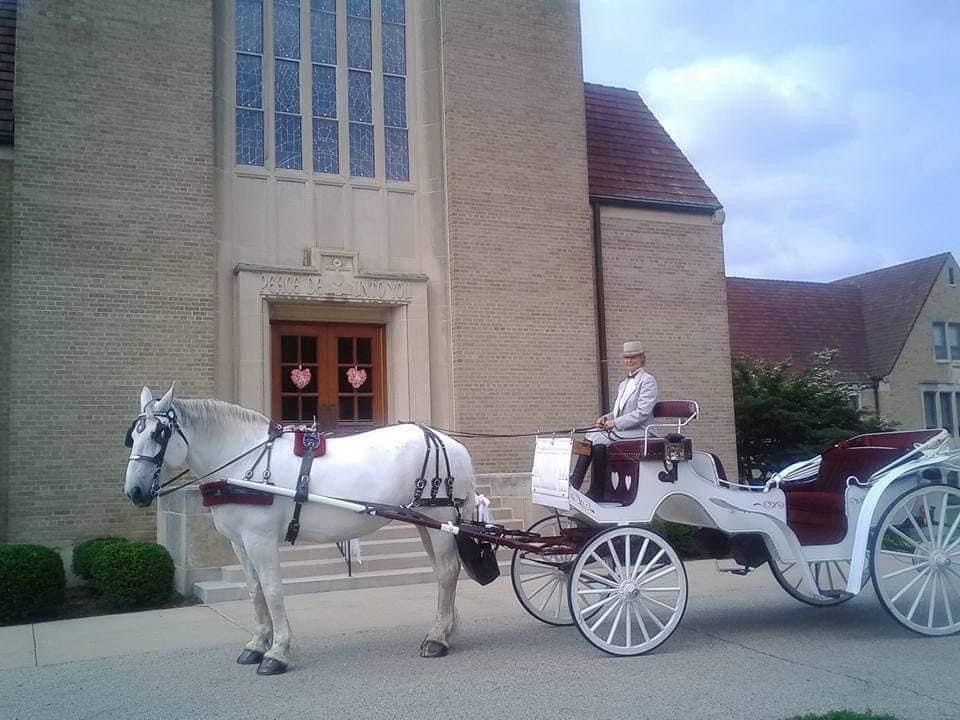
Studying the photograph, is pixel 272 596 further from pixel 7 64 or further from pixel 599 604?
pixel 7 64

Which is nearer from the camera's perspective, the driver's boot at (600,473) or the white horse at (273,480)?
the white horse at (273,480)

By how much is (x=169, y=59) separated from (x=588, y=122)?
7.79 metres

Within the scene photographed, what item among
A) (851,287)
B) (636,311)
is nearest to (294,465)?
(636,311)

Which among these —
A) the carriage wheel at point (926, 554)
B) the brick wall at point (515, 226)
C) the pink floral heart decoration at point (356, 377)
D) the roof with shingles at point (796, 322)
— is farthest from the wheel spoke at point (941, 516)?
the roof with shingles at point (796, 322)

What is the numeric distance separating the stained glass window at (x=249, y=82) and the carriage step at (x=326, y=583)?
6452mm

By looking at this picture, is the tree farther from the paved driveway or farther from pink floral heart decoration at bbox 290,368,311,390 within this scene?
the paved driveway

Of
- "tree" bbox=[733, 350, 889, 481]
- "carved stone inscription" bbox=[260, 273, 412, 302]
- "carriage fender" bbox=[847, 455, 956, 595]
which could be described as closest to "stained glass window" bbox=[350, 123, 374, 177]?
"carved stone inscription" bbox=[260, 273, 412, 302]

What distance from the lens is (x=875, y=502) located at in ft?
23.9

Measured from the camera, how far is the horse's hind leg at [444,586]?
22.9 ft

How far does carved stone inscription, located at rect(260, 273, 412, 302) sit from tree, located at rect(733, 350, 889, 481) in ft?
29.0

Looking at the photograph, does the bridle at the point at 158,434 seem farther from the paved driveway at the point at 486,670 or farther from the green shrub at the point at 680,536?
the green shrub at the point at 680,536

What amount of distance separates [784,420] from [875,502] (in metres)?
11.8

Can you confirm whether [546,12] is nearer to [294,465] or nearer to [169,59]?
[169,59]

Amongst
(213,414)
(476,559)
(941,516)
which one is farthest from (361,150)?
(941,516)
